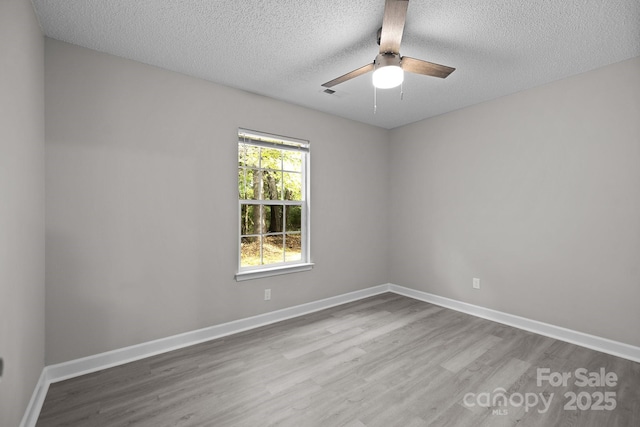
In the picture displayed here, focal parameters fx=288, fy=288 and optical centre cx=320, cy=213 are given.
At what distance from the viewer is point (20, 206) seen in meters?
1.63

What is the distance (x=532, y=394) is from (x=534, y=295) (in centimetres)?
138

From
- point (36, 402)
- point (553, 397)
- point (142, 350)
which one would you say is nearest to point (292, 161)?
point (142, 350)

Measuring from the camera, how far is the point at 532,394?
2.06m

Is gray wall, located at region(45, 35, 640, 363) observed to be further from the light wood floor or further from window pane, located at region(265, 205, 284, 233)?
window pane, located at region(265, 205, 284, 233)

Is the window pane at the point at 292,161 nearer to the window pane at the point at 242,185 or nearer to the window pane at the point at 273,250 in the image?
the window pane at the point at 242,185

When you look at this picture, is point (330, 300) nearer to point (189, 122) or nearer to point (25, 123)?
point (189, 122)

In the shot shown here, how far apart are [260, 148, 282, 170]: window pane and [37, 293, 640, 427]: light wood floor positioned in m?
1.88

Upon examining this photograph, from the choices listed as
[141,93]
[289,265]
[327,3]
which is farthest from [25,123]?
[289,265]

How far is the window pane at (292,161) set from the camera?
362 cm

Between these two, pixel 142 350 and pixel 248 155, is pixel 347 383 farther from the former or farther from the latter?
pixel 248 155

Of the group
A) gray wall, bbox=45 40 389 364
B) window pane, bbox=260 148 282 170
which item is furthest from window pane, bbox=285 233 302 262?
window pane, bbox=260 148 282 170

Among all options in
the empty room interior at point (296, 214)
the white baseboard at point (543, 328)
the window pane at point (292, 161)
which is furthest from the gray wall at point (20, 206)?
the white baseboard at point (543, 328)

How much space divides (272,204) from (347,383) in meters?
2.08

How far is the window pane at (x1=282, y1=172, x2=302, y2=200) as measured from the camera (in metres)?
3.63
